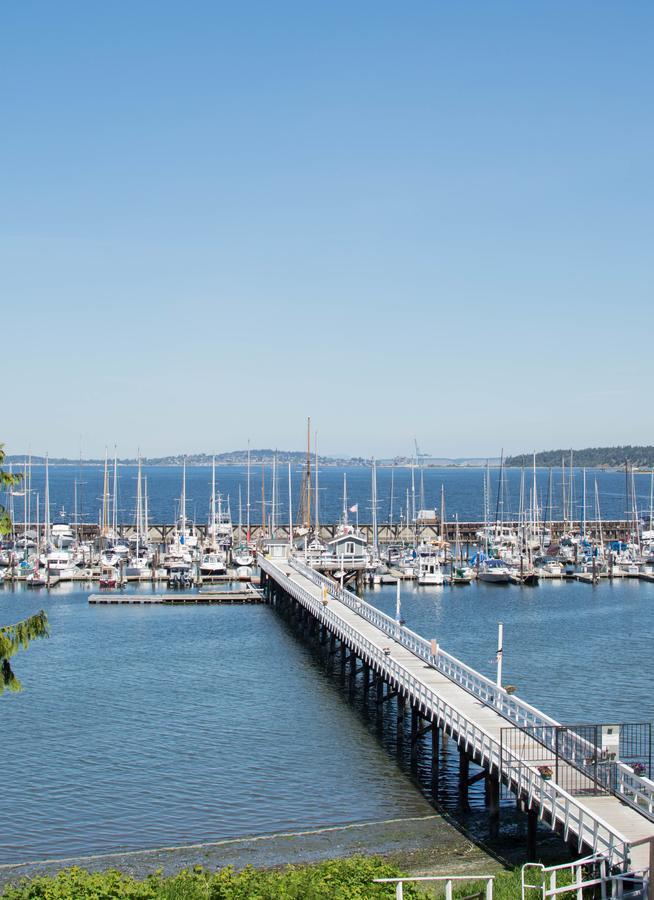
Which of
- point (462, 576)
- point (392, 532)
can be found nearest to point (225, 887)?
point (462, 576)

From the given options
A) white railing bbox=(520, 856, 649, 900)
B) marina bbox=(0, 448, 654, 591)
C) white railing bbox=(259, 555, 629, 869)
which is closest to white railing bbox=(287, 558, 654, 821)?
white railing bbox=(259, 555, 629, 869)

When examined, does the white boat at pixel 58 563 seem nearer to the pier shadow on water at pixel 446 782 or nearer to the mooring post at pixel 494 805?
the pier shadow on water at pixel 446 782

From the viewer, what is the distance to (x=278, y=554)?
292 ft

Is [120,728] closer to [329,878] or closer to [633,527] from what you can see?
[329,878]

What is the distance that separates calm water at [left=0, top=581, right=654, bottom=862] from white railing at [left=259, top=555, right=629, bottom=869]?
2.43 meters

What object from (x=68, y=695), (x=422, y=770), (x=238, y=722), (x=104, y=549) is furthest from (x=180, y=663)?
(x=104, y=549)

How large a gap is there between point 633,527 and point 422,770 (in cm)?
8351

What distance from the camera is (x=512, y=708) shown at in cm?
3428

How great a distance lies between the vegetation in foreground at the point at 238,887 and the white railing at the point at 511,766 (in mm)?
1851

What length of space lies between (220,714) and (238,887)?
23.0 metres

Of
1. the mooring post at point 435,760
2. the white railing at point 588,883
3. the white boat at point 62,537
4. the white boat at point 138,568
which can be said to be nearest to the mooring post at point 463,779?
the mooring post at point 435,760

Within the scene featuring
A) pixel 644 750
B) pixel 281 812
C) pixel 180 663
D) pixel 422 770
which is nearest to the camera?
pixel 281 812

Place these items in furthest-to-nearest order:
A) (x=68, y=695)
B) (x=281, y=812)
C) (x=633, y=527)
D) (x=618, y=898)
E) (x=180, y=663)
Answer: (x=633, y=527) < (x=180, y=663) < (x=68, y=695) < (x=281, y=812) < (x=618, y=898)

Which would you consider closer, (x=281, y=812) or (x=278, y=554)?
(x=281, y=812)
